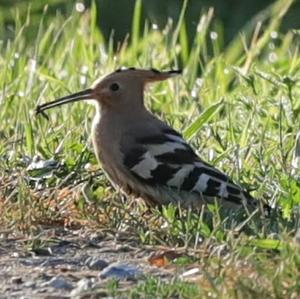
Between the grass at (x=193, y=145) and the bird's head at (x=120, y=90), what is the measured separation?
0.19 meters

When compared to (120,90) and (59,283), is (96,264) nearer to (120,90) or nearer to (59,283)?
(59,283)

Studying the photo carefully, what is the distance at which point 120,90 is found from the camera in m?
6.31

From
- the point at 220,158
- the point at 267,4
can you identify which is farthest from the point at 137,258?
the point at 267,4

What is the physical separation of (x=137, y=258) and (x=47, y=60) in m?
3.08

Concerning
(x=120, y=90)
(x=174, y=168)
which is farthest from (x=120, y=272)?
(x=120, y=90)

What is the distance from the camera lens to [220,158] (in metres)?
6.22

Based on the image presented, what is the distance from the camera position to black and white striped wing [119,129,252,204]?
5.74 m

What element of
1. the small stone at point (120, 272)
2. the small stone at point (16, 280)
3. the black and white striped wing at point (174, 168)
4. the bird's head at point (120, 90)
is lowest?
the small stone at point (120, 272)

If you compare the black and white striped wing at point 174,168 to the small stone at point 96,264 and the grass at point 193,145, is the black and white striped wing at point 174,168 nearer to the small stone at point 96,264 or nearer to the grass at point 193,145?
the grass at point 193,145

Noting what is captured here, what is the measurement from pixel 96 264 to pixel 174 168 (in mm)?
781

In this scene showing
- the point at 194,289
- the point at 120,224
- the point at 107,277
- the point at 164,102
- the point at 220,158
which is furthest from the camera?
the point at 164,102

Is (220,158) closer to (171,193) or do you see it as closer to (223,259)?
(171,193)

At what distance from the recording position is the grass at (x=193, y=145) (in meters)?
4.79

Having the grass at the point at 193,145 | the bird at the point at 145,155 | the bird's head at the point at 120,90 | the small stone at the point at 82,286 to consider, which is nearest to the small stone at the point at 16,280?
the small stone at the point at 82,286
